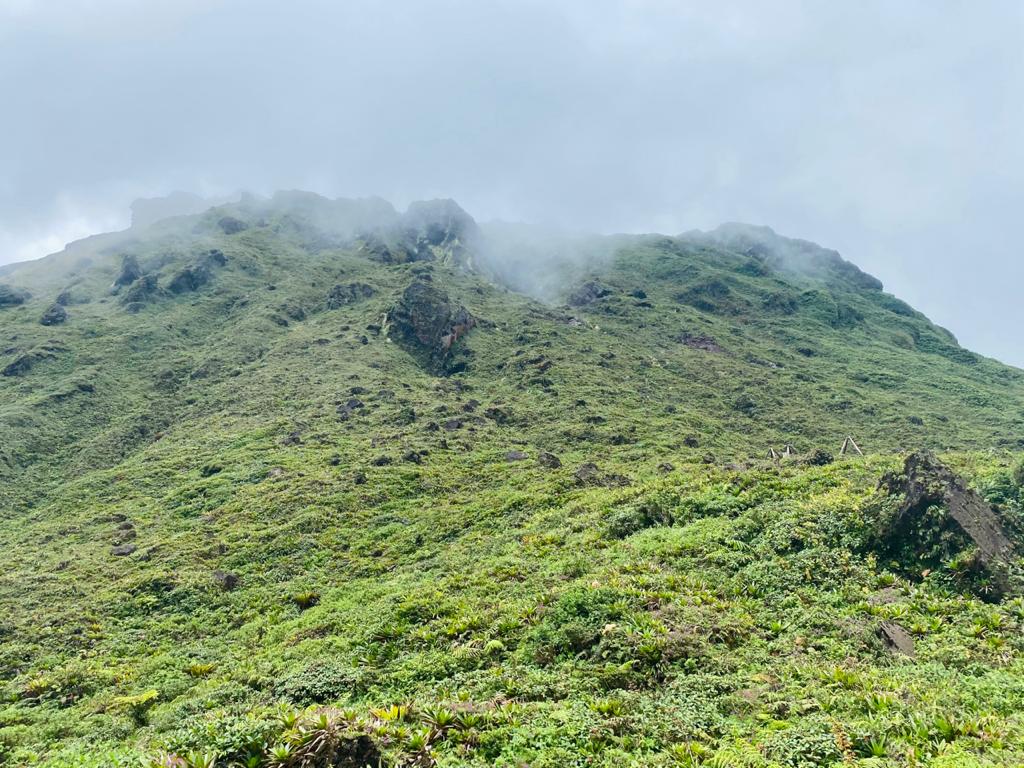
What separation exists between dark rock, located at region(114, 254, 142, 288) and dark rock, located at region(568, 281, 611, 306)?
3306 inches

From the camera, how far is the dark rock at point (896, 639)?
1430cm

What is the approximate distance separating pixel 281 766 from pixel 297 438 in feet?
148

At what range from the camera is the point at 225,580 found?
29969 mm

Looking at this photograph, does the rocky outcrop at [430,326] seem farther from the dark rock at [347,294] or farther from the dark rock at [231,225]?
the dark rock at [231,225]

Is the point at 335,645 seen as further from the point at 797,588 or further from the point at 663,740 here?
the point at 797,588

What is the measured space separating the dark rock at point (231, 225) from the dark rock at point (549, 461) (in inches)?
4856

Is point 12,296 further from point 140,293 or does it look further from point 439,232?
point 439,232

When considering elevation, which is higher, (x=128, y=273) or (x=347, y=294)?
(x=347, y=294)

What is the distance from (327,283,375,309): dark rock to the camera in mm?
101088

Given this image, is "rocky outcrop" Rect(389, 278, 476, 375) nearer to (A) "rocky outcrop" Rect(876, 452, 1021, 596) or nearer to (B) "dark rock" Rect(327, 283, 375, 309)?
(B) "dark rock" Rect(327, 283, 375, 309)

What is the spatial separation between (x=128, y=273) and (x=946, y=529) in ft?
423

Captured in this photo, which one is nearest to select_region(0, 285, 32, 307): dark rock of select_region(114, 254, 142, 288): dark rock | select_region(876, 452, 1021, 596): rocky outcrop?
select_region(114, 254, 142, 288): dark rock

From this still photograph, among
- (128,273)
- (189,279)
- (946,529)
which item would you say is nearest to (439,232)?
(189,279)

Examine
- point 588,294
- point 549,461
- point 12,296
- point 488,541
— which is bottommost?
point 488,541
